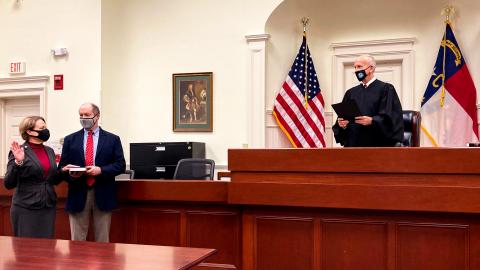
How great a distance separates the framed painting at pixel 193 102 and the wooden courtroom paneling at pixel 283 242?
12.2 feet

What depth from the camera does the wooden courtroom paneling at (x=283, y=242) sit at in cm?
328

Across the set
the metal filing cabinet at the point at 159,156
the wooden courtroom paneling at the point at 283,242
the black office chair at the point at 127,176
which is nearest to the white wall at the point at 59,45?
the metal filing cabinet at the point at 159,156

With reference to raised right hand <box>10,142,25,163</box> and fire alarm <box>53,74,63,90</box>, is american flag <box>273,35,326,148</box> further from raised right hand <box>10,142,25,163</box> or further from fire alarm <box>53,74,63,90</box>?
raised right hand <box>10,142,25,163</box>

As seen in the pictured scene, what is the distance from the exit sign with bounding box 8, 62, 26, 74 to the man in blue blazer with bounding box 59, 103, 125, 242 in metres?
4.26

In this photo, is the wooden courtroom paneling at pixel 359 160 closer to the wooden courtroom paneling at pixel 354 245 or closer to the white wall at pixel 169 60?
the wooden courtroom paneling at pixel 354 245

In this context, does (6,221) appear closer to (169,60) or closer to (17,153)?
(17,153)

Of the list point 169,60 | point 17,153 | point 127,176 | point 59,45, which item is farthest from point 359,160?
point 59,45

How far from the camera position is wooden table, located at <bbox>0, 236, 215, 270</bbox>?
6.76ft

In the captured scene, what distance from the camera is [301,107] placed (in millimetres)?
6820

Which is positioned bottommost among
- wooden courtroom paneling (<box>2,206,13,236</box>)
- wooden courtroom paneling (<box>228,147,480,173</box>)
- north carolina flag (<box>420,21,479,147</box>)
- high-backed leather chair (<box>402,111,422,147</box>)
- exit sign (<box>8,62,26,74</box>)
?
wooden courtroom paneling (<box>2,206,13,236</box>)

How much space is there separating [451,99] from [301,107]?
200 centimetres

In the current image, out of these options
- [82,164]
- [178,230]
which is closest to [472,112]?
[178,230]

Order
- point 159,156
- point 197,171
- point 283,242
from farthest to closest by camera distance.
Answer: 1. point 159,156
2. point 197,171
3. point 283,242

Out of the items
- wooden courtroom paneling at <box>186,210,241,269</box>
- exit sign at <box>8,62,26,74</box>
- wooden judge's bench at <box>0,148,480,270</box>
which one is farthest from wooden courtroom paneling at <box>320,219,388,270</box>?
exit sign at <box>8,62,26,74</box>
